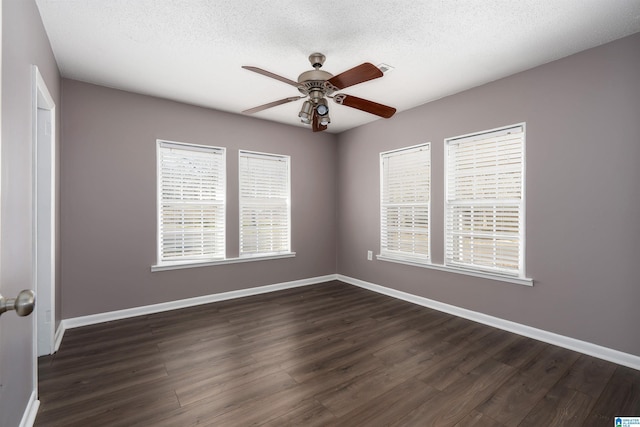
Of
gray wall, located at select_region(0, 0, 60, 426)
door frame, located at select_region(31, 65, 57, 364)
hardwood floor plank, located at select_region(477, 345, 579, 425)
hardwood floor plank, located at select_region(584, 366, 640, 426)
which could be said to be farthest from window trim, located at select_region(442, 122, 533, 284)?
door frame, located at select_region(31, 65, 57, 364)

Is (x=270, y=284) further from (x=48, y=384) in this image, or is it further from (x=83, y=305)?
(x=48, y=384)

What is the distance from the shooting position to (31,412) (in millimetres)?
1784

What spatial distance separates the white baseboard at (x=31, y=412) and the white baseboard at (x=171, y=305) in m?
1.29

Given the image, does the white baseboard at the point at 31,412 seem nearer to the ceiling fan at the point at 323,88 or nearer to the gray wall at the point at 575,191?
the ceiling fan at the point at 323,88

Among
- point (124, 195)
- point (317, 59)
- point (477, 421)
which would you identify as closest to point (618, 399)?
point (477, 421)

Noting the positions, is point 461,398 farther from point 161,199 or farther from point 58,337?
point 161,199

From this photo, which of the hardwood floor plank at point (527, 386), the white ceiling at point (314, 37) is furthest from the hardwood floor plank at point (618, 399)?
the white ceiling at point (314, 37)

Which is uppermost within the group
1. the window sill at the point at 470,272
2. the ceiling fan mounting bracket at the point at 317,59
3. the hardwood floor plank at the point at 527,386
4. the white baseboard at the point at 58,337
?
the ceiling fan mounting bracket at the point at 317,59

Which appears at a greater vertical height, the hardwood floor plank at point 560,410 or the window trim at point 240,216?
the window trim at point 240,216

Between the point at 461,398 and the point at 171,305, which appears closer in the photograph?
the point at 461,398

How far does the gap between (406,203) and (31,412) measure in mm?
3997

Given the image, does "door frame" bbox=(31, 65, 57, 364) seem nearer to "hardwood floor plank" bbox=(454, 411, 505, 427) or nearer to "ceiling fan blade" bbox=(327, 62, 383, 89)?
"ceiling fan blade" bbox=(327, 62, 383, 89)

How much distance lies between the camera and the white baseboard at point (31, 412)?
168cm

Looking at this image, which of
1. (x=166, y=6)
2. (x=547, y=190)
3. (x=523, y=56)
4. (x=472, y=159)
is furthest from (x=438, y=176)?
(x=166, y=6)
